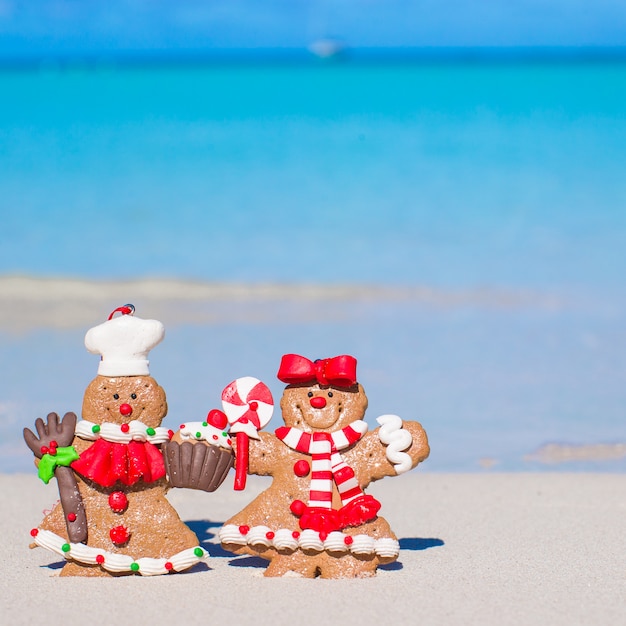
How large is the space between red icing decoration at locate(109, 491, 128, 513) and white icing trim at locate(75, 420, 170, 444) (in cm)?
34

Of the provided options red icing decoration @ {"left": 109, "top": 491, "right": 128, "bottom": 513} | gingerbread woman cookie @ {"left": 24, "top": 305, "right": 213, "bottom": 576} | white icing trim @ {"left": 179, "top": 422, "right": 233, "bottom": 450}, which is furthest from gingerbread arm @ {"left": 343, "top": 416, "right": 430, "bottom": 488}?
red icing decoration @ {"left": 109, "top": 491, "right": 128, "bottom": 513}

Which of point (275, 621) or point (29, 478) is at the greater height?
point (29, 478)

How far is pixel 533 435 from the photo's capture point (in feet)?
39.8

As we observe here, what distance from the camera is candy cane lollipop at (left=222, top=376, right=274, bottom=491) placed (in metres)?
7.84

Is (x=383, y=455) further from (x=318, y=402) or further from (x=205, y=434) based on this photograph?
(x=205, y=434)

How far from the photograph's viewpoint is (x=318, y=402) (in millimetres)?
7836

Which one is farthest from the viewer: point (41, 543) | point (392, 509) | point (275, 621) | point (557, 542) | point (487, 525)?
point (392, 509)

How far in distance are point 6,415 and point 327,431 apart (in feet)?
18.4

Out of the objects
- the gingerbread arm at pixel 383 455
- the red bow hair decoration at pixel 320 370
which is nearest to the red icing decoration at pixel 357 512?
the gingerbread arm at pixel 383 455

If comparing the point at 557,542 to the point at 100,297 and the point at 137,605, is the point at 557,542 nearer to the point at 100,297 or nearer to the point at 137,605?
the point at 137,605

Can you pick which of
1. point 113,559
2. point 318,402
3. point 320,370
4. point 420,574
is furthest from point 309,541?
point 113,559

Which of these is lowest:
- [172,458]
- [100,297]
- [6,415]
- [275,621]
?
[275,621]

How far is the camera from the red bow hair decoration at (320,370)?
25.6ft

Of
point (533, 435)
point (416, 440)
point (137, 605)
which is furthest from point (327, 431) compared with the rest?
point (533, 435)
